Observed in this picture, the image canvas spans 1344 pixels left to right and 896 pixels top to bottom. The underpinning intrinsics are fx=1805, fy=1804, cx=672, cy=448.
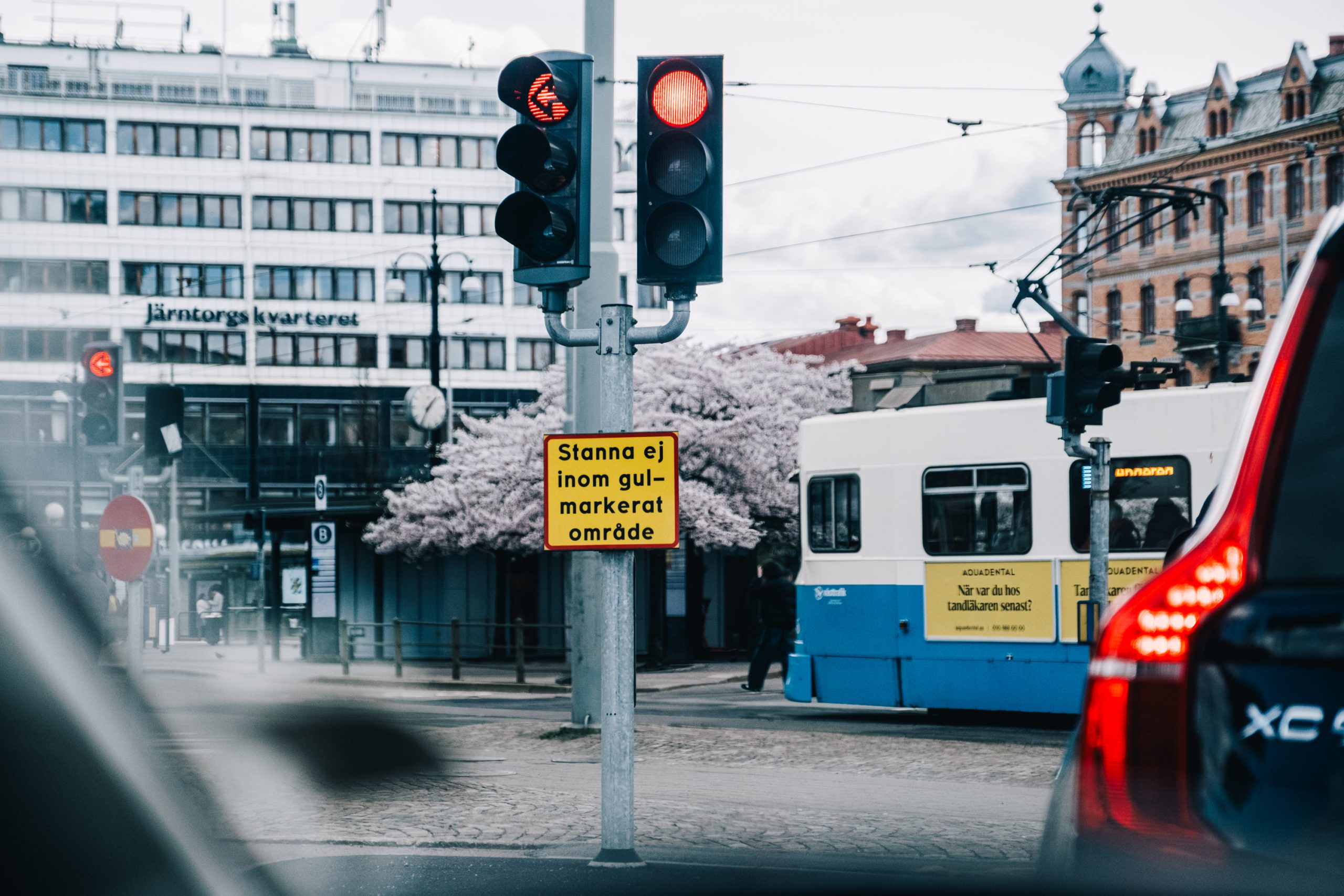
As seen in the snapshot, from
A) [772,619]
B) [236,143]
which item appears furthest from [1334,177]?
[772,619]

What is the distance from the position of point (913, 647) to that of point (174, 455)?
6.87m

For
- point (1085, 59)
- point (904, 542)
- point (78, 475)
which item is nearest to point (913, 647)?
point (904, 542)

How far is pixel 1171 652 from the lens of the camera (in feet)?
8.04

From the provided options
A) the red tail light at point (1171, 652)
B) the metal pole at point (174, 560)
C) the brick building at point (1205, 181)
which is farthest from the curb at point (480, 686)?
the brick building at point (1205, 181)

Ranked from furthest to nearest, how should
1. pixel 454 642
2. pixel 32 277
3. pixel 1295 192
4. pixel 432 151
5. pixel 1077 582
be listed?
pixel 432 151
pixel 1295 192
pixel 454 642
pixel 1077 582
pixel 32 277

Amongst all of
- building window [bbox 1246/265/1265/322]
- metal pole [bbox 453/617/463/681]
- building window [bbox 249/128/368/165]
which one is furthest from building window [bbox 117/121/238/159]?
metal pole [bbox 453/617/463/681]

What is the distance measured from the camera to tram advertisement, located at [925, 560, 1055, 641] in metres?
16.0

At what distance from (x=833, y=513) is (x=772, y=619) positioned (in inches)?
218

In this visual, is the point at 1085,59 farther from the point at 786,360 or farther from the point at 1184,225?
the point at 786,360

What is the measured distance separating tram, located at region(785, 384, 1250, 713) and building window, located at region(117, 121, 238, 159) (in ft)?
190

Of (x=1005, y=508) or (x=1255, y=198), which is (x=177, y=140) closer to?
(x=1255, y=198)

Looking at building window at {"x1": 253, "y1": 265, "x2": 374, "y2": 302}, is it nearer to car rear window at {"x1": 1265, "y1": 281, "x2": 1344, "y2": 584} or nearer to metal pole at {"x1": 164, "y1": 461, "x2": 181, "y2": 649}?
metal pole at {"x1": 164, "y1": 461, "x2": 181, "y2": 649}

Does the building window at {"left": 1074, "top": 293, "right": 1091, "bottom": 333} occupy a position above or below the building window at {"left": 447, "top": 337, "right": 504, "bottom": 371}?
above

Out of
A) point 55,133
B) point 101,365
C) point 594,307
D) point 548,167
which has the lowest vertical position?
point 101,365
